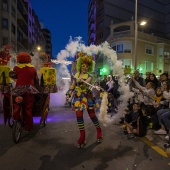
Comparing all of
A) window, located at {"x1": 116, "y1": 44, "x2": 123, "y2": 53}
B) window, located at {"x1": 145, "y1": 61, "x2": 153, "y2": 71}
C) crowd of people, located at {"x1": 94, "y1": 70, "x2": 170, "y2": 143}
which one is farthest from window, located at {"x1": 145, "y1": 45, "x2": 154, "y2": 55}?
crowd of people, located at {"x1": 94, "y1": 70, "x2": 170, "y2": 143}

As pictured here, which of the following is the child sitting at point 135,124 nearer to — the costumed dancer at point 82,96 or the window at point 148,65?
the costumed dancer at point 82,96

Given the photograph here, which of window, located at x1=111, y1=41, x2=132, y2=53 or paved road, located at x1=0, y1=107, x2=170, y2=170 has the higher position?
window, located at x1=111, y1=41, x2=132, y2=53

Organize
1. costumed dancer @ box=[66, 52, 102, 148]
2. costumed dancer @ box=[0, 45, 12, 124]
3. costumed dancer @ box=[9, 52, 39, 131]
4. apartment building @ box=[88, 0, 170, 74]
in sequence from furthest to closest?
apartment building @ box=[88, 0, 170, 74] → costumed dancer @ box=[0, 45, 12, 124] → costumed dancer @ box=[9, 52, 39, 131] → costumed dancer @ box=[66, 52, 102, 148]

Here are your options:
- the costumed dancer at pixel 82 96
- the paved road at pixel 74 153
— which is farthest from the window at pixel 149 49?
the costumed dancer at pixel 82 96

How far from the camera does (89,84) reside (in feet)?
16.5

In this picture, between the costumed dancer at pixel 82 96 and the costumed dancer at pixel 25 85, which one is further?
the costumed dancer at pixel 25 85

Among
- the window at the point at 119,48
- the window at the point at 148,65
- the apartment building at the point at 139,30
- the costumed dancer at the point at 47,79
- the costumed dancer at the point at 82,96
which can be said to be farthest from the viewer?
the window at the point at 148,65

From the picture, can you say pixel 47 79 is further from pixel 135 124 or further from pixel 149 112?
pixel 149 112

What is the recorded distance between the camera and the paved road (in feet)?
12.5

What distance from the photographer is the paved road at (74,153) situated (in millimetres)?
3822

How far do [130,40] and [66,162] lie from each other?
32.0 m

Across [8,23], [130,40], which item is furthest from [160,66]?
[8,23]

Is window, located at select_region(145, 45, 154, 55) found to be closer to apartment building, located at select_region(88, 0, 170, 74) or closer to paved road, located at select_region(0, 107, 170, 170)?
apartment building, located at select_region(88, 0, 170, 74)

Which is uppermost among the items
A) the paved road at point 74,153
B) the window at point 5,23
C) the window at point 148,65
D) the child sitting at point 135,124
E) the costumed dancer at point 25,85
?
the window at point 5,23
